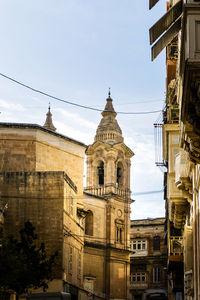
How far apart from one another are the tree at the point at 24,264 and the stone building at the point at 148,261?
3266cm

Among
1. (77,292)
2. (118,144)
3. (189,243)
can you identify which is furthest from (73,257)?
(118,144)

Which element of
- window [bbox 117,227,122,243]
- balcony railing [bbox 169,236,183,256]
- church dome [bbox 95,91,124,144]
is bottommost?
balcony railing [bbox 169,236,183,256]

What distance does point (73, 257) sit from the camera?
33.5 metres

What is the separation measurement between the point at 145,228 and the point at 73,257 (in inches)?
1187

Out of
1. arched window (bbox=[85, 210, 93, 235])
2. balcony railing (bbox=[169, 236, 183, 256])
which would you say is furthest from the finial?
balcony railing (bbox=[169, 236, 183, 256])

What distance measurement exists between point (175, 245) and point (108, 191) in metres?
22.5

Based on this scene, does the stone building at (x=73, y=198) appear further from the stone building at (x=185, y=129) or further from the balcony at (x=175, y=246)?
the stone building at (x=185, y=129)

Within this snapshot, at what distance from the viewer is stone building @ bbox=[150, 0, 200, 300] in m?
9.68

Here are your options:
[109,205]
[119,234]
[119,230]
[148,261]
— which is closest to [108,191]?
[109,205]

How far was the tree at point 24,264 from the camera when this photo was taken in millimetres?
23047

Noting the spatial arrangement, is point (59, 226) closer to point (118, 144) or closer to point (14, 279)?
point (14, 279)

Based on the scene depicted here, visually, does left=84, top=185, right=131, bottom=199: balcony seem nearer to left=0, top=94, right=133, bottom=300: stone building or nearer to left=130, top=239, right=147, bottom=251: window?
left=0, top=94, right=133, bottom=300: stone building

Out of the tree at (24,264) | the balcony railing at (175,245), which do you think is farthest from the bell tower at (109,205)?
the tree at (24,264)

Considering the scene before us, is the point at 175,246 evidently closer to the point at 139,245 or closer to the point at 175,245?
the point at 175,245
